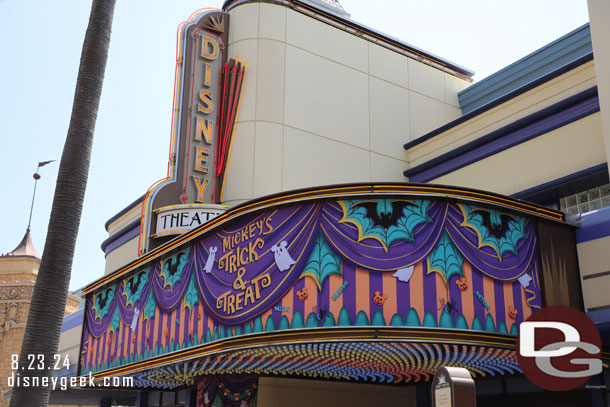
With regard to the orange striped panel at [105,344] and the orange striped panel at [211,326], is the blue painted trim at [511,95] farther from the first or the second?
the orange striped panel at [105,344]

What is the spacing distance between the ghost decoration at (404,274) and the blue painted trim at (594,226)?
11.3 ft

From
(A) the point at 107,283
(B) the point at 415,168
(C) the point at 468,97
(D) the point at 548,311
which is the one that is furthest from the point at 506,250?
(C) the point at 468,97

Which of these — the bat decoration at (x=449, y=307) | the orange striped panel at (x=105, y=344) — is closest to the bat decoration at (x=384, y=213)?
the bat decoration at (x=449, y=307)

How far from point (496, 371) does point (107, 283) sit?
29.7 feet

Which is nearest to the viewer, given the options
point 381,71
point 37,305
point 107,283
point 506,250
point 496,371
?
point 37,305

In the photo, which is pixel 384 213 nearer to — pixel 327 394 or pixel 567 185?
pixel 327 394

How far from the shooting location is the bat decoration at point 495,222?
10.6m

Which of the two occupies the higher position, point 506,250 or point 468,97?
point 468,97

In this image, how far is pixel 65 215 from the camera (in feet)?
31.3

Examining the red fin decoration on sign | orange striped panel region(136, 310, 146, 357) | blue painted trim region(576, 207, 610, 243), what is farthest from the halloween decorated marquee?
the red fin decoration on sign

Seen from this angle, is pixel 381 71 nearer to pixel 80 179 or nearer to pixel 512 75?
pixel 512 75

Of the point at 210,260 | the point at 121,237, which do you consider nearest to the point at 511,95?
the point at 210,260

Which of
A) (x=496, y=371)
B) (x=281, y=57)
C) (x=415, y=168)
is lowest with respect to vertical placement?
(x=496, y=371)

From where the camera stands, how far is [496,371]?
40.8 feet
